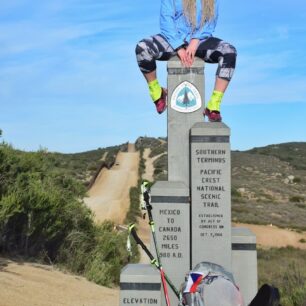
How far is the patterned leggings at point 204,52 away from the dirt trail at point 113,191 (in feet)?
38.9

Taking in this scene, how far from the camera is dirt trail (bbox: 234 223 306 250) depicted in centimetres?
2625

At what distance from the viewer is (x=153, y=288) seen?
6.28m

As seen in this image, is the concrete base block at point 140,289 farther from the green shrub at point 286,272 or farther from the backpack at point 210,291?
the green shrub at point 286,272

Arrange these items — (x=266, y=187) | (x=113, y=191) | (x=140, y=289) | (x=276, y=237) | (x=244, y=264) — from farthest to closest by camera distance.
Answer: (x=266, y=187), (x=113, y=191), (x=276, y=237), (x=244, y=264), (x=140, y=289)

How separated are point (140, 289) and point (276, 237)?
2225 cm

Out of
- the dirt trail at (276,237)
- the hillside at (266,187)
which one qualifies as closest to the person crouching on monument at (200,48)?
the dirt trail at (276,237)

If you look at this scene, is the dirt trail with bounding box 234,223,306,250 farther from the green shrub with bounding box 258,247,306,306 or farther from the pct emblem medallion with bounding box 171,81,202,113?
the pct emblem medallion with bounding box 171,81,202,113

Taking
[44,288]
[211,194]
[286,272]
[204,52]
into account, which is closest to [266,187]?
[286,272]

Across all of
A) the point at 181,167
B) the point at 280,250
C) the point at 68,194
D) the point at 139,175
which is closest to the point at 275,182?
the point at 139,175

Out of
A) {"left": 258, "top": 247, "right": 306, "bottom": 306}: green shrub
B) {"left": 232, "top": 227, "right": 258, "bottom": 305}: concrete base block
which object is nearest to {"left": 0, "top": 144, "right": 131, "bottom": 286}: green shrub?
{"left": 258, "top": 247, "right": 306, "bottom": 306}: green shrub

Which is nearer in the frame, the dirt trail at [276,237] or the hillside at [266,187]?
the dirt trail at [276,237]

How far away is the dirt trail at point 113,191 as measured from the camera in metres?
26.7

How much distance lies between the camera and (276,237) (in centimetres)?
2755

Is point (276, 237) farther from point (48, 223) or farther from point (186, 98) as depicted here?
point (186, 98)
